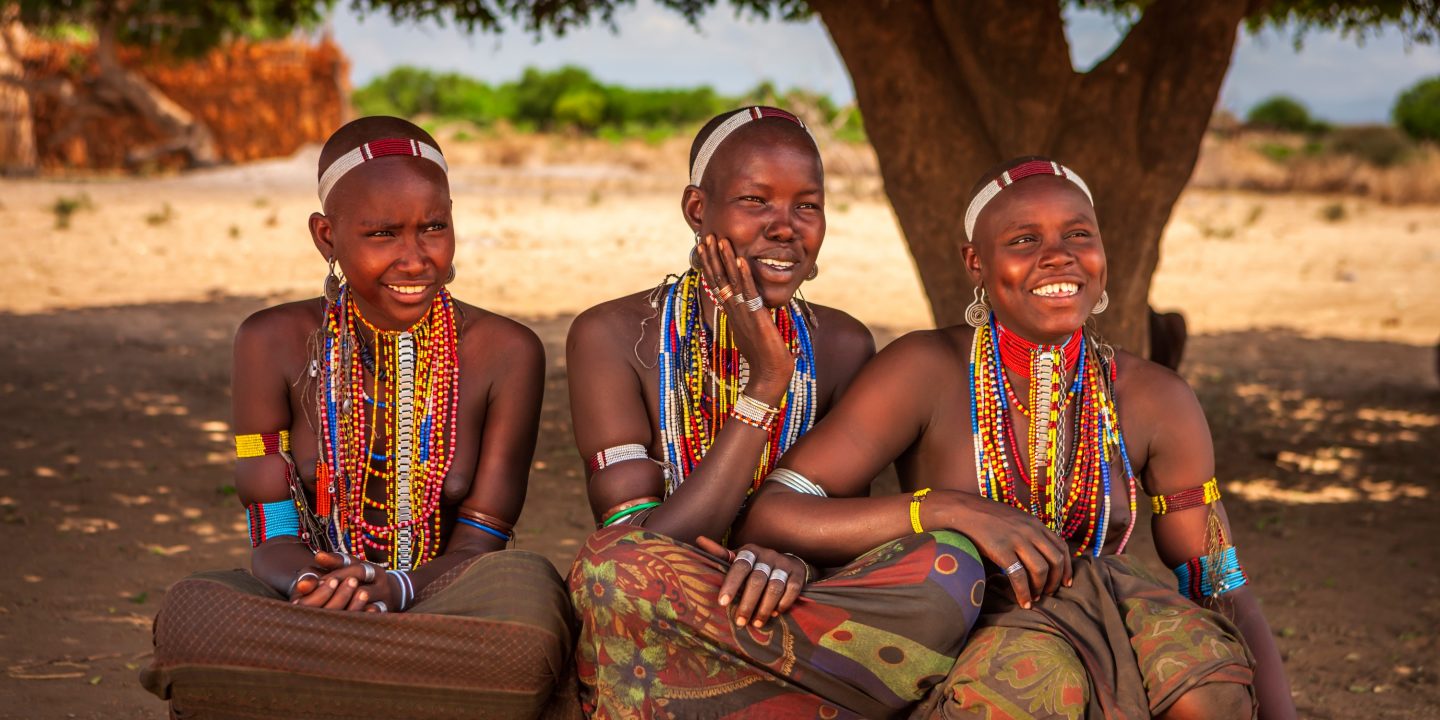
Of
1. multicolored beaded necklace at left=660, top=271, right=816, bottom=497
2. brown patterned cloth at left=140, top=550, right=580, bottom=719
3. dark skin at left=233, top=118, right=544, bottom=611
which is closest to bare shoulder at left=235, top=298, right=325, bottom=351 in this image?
dark skin at left=233, top=118, right=544, bottom=611

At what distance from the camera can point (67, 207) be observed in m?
14.2

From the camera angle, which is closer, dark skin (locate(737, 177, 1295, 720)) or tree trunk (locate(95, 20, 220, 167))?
dark skin (locate(737, 177, 1295, 720))

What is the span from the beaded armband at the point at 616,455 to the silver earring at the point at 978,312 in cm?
86

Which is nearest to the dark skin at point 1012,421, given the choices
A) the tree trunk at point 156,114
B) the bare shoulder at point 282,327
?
the bare shoulder at point 282,327

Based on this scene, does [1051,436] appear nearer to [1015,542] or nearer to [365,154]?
[1015,542]

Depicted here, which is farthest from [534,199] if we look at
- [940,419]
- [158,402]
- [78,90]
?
[940,419]

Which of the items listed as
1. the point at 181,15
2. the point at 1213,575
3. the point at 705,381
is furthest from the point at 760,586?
the point at 181,15

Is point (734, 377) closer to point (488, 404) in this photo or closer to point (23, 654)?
point (488, 404)

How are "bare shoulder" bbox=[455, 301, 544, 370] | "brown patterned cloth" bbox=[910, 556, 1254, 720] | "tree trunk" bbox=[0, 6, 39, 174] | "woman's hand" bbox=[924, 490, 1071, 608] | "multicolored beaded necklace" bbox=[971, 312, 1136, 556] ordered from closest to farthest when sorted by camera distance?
"brown patterned cloth" bbox=[910, 556, 1254, 720], "woman's hand" bbox=[924, 490, 1071, 608], "multicolored beaded necklace" bbox=[971, 312, 1136, 556], "bare shoulder" bbox=[455, 301, 544, 370], "tree trunk" bbox=[0, 6, 39, 174]

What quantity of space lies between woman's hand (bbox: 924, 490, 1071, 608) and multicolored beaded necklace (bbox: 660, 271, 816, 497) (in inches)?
23.3

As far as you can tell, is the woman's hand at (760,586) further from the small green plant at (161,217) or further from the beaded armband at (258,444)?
the small green plant at (161,217)

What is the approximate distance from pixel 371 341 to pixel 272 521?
1.71 ft

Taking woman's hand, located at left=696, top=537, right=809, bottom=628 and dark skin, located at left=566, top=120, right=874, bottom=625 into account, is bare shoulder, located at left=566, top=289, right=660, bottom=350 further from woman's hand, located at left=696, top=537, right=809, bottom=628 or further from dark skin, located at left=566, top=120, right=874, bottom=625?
woman's hand, located at left=696, top=537, right=809, bottom=628

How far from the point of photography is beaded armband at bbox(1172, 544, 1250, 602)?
10.1ft
